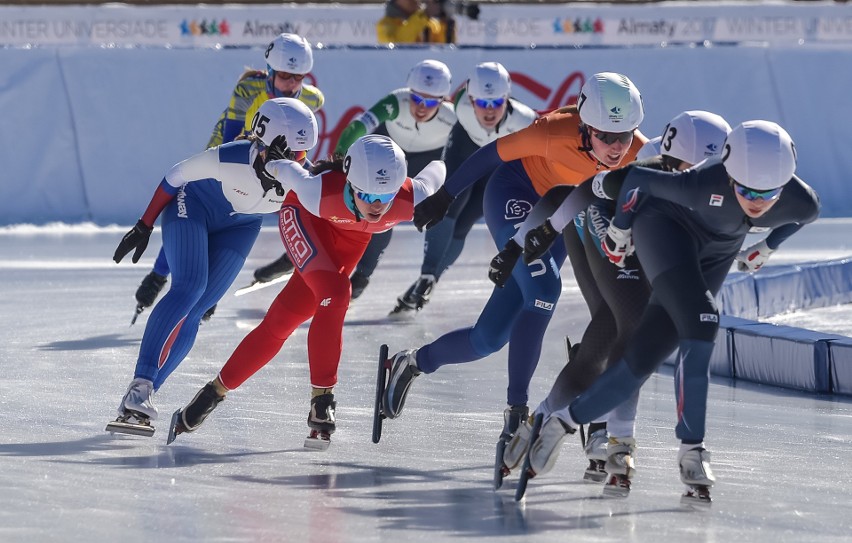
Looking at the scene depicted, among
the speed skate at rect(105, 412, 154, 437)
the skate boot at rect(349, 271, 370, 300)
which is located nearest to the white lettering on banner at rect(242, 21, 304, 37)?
the skate boot at rect(349, 271, 370, 300)

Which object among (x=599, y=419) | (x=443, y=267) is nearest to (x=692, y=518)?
(x=599, y=419)

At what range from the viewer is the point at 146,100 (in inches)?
485

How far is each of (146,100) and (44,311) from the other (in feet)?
13.8

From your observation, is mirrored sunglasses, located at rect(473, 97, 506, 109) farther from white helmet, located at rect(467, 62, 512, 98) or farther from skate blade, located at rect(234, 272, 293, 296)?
skate blade, located at rect(234, 272, 293, 296)

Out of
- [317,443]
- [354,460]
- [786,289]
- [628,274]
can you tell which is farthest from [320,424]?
[786,289]

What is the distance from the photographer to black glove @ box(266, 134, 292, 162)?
5.59m

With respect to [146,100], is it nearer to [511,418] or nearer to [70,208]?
[70,208]

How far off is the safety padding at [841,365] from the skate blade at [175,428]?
288 centimetres

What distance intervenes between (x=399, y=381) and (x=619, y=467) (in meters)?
1.18

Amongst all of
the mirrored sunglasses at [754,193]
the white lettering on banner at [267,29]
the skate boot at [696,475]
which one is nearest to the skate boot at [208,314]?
the skate boot at [696,475]

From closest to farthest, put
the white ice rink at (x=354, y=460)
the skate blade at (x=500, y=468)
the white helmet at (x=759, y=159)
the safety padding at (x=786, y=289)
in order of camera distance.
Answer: the white ice rink at (x=354, y=460)
the white helmet at (x=759, y=159)
the skate blade at (x=500, y=468)
the safety padding at (x=786, y=289)

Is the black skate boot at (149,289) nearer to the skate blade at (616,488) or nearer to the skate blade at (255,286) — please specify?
the skate blade at (255,286)

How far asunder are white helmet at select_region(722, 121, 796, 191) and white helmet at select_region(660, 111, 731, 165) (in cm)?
43

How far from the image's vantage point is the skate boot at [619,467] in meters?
4.68
